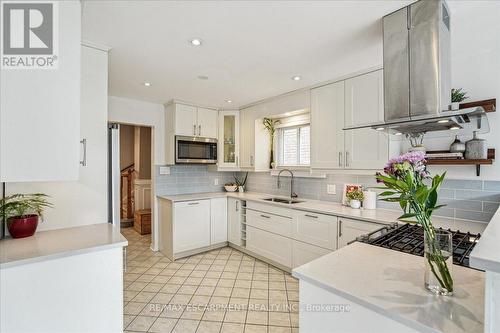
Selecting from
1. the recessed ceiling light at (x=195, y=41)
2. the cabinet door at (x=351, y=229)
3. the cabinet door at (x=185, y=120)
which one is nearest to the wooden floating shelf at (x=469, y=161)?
the cabinet door at (x=351, y=229)

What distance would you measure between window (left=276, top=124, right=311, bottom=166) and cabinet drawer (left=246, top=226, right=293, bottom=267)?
1.18 meters

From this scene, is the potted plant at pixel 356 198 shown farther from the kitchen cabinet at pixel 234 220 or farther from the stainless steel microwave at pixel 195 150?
the stainless steel microwave at pixel 195 150

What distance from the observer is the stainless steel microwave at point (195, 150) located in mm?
3795

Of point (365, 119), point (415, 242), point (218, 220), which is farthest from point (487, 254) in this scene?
point (218, 220)

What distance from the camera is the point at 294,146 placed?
151 inches

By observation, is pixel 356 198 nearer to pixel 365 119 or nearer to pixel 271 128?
pixel 365 119

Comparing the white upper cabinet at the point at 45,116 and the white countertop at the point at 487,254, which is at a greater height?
the white upper cabinet at the point at 45,116

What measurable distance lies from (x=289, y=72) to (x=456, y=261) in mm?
2127

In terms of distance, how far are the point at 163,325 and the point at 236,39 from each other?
2.46 meters

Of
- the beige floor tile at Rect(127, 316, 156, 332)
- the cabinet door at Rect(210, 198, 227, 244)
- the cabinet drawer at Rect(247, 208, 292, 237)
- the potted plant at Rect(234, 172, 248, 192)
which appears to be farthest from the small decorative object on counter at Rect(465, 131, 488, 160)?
the potted plant at Rect(234, 172, 248, 192)

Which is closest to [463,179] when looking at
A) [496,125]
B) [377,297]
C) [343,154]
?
[496,125]

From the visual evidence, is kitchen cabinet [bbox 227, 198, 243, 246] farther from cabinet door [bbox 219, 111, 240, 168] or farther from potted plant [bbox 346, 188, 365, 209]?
potted plant [bbox 346, 188, 365, 209]

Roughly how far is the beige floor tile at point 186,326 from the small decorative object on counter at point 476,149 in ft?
8.51

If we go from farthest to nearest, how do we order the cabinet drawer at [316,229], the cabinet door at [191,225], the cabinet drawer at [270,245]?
the cabinet door at [191,225], the cabinet drawer at [270,245], the cabinet drawer at [316,229]
